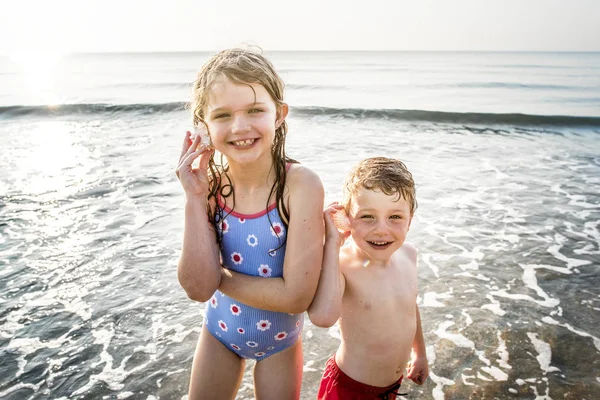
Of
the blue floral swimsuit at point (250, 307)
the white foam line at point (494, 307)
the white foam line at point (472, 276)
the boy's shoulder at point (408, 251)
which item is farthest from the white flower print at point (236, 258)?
the white foam line at point (472, 276)

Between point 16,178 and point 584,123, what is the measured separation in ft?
54.3

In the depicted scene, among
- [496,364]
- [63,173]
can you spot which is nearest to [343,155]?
[63,173]

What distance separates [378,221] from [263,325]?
85 centimetres

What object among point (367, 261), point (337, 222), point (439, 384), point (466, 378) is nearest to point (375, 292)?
point (367, 261)

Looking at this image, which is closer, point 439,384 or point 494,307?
point 439,384

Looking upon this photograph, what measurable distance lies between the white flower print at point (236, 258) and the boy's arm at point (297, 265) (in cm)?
12

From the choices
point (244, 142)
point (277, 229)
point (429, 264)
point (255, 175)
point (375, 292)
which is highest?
point (244, 142)

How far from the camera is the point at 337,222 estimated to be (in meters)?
2.50

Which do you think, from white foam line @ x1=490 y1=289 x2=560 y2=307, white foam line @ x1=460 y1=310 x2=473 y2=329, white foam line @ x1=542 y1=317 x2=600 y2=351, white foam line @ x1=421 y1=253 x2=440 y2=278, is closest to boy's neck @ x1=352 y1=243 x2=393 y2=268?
white foam line @ x1=460 y1=310 x2=473 y2=329

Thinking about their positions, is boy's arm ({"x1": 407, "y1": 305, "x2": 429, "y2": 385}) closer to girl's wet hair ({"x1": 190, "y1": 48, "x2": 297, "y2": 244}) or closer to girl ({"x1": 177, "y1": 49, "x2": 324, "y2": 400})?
girl ({"x1": 177, "y1": 49, "x2": 324, "y2": 400})

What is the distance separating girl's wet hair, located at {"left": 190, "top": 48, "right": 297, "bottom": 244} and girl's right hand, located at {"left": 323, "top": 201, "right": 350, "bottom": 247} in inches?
8.6

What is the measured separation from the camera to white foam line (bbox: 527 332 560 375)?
361 cm

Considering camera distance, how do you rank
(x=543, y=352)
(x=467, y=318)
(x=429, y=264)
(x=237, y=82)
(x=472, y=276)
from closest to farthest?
(x=237, y=82) < (x=543, y=352) < (x=467, y=318) < (x=472, y=276) < (x=429, y=264)

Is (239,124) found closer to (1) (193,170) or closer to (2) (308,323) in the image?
(1) (193,170)
